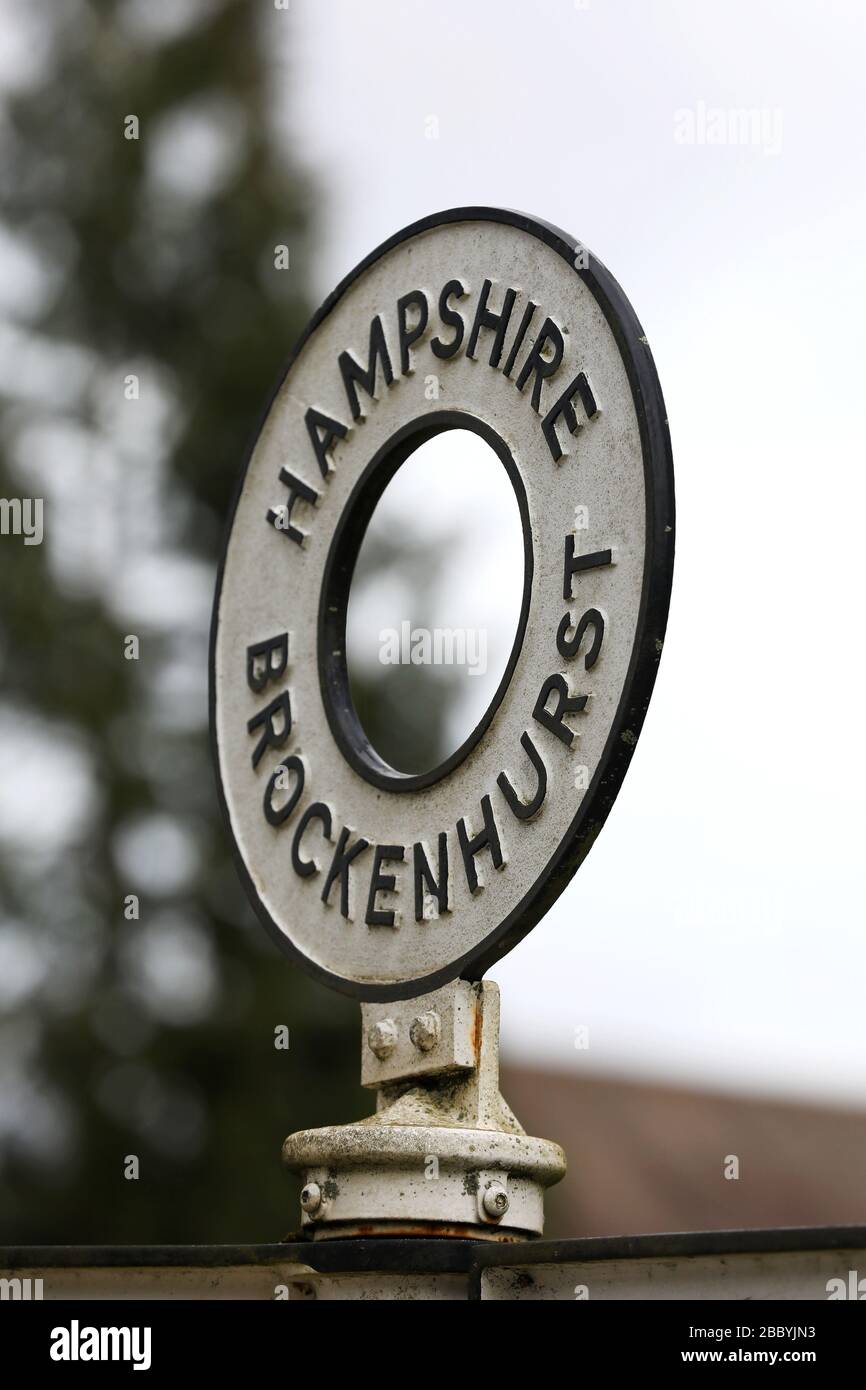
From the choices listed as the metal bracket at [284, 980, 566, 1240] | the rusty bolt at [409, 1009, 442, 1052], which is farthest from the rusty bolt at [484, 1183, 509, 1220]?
the rusty bolt at [409, 1009, 442, 1052]

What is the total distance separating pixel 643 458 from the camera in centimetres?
361

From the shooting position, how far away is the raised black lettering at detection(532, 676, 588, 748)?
3.66 metres

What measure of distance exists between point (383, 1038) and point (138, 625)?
8321mm

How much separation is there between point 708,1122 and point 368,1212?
8731mm

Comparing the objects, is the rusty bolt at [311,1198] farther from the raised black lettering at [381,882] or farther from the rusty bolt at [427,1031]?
the raised black lettering at [381,882]

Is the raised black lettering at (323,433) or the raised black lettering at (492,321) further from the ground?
the raised black lettering at (492,321)

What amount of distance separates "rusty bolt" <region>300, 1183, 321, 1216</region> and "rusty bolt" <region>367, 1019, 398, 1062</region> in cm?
28

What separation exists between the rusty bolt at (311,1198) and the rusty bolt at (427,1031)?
328 mm

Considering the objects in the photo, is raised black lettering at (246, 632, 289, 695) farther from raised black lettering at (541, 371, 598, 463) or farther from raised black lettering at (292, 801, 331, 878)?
raised black lettering at (541, 371, 598, 463)

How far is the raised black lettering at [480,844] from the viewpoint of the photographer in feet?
12.4

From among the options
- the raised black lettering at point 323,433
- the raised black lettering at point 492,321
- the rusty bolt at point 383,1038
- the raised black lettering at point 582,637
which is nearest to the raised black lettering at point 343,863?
the rusty bolt at point 383,1038

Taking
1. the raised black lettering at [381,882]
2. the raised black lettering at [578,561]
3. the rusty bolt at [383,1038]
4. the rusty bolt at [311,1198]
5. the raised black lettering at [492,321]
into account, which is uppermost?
the raised black lettering at [492,321]
